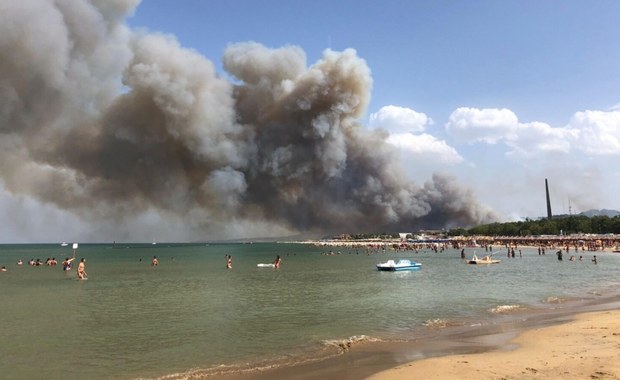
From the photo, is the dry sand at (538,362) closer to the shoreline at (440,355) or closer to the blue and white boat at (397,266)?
the shoreline at (440,355)

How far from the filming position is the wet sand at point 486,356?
9055 millimetres

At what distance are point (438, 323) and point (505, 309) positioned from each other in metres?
4.64

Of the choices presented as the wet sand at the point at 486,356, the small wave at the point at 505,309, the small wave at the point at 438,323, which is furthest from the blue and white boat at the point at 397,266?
the wet sand at the point at 486,356

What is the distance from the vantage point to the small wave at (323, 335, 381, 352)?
12.3 meters

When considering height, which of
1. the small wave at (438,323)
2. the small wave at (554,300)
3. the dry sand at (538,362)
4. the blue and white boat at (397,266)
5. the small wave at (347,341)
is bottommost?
the blue and white boat at (397,266)

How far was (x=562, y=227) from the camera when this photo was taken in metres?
113

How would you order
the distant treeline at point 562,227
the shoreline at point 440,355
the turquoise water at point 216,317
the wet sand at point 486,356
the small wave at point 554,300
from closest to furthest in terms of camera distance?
the wet sand at point 486,356
the shoreline at point 440,355
the turquoise water at point 216,317
the small wave at point 554,300
the distant treeline at point 562,227

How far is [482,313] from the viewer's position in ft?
58.7

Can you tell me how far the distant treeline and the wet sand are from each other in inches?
4015

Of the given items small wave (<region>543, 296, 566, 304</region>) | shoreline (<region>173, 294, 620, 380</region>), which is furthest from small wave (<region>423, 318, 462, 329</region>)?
small wave (<region>543, 296, 566, 304</region>)

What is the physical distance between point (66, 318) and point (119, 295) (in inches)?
326

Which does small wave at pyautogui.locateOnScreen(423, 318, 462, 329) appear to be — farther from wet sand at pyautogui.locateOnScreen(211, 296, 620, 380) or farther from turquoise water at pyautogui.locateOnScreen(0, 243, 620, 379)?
wet sand at pyautogui.locateOnScreen(211, 296, 620, 380)

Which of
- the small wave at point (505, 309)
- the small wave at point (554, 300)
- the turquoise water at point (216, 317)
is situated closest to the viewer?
the turquoise water at point (216, 317)

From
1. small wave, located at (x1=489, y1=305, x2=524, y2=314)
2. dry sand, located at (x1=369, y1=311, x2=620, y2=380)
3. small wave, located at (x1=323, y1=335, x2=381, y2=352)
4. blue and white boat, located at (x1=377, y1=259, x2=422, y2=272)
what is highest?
dry sand, located at (x1=369, y1=311, x2=620, y2=380)
